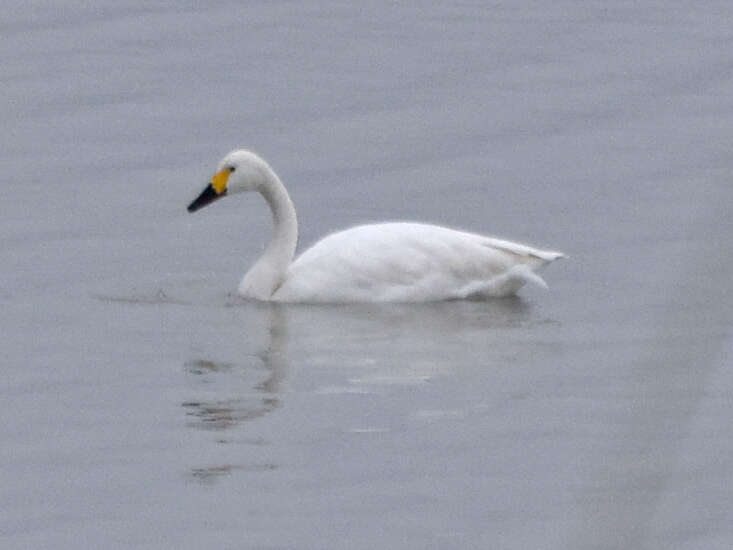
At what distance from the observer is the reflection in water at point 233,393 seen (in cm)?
812

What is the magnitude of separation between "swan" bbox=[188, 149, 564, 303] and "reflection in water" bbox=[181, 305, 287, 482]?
100 centimetres

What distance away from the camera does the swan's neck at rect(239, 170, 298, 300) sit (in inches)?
461

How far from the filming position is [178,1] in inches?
892

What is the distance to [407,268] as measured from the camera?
1141 cm

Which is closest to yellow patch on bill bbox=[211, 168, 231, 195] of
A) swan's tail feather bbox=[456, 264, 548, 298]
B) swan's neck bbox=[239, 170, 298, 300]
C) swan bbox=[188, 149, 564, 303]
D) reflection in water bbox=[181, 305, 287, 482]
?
swan's neck bbox=[239, 170, 298, 300]

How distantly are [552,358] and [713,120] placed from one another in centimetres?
741

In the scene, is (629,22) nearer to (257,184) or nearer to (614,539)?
(257,184)

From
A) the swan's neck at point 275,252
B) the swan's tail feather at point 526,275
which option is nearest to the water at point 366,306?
the swan's tail feather at point 526,275

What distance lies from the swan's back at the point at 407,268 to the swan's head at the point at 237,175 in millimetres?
783

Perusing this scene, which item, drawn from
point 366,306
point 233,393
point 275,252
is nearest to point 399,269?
point 366,306

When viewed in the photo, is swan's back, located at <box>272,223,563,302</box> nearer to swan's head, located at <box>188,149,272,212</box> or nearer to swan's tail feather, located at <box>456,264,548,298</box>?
swan's tail feather, located at <box>456,264,548,298</box>

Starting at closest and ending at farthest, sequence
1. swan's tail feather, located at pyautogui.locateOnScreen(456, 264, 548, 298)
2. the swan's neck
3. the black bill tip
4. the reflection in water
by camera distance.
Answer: the reflection in water, swan's tail feather, located at pyautogui.locateOnScreen(456, 264, 548, 298), the swan's neck, the black bill tip

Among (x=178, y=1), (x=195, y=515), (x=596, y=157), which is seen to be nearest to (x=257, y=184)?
(x=596, y=157)

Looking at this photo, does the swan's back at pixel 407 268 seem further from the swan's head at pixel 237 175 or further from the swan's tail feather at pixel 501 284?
the swan's head at pixel 237 175
